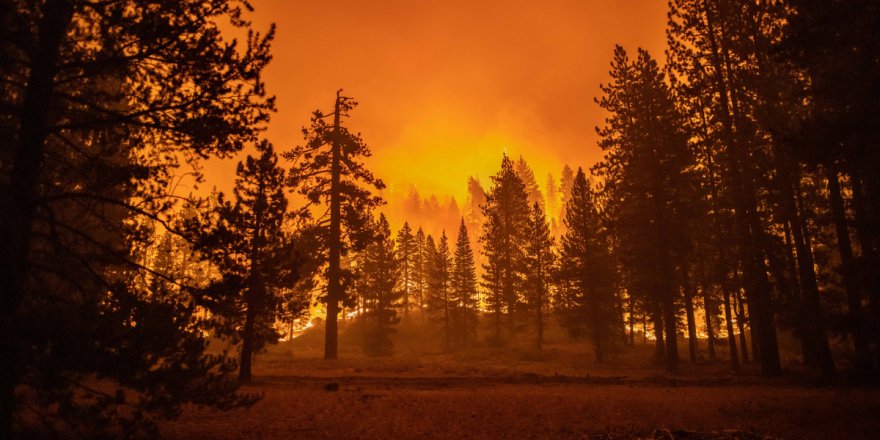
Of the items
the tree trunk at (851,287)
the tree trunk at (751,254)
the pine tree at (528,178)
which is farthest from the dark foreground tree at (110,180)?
the pine tree at (528,178)

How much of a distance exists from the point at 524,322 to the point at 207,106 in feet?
164

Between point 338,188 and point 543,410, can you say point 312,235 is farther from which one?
point 543,410

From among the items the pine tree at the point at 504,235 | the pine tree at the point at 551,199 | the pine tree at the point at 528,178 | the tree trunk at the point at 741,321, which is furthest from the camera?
the pine tree at the point at 551,199

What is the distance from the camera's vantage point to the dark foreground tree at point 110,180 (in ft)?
19.8

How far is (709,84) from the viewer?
21.1 meters

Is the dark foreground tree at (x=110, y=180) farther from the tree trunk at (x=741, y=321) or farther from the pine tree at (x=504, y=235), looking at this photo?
the pine tree at (x=504, y=235)

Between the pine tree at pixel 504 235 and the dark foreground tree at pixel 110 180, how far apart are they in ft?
133

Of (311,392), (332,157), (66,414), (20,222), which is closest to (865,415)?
(311,392)

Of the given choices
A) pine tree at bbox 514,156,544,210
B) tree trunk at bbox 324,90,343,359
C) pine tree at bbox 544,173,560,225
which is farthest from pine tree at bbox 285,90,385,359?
pine tree at bbox 544,173,560,225

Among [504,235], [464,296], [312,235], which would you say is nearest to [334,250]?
[312,235]

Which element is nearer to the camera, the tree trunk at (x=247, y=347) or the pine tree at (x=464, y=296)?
the tree trunk at (x=247, y=347)

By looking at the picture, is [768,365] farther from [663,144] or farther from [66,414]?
[66,414]

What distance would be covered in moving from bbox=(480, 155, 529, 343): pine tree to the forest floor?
1146 inches

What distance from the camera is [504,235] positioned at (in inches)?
1874
